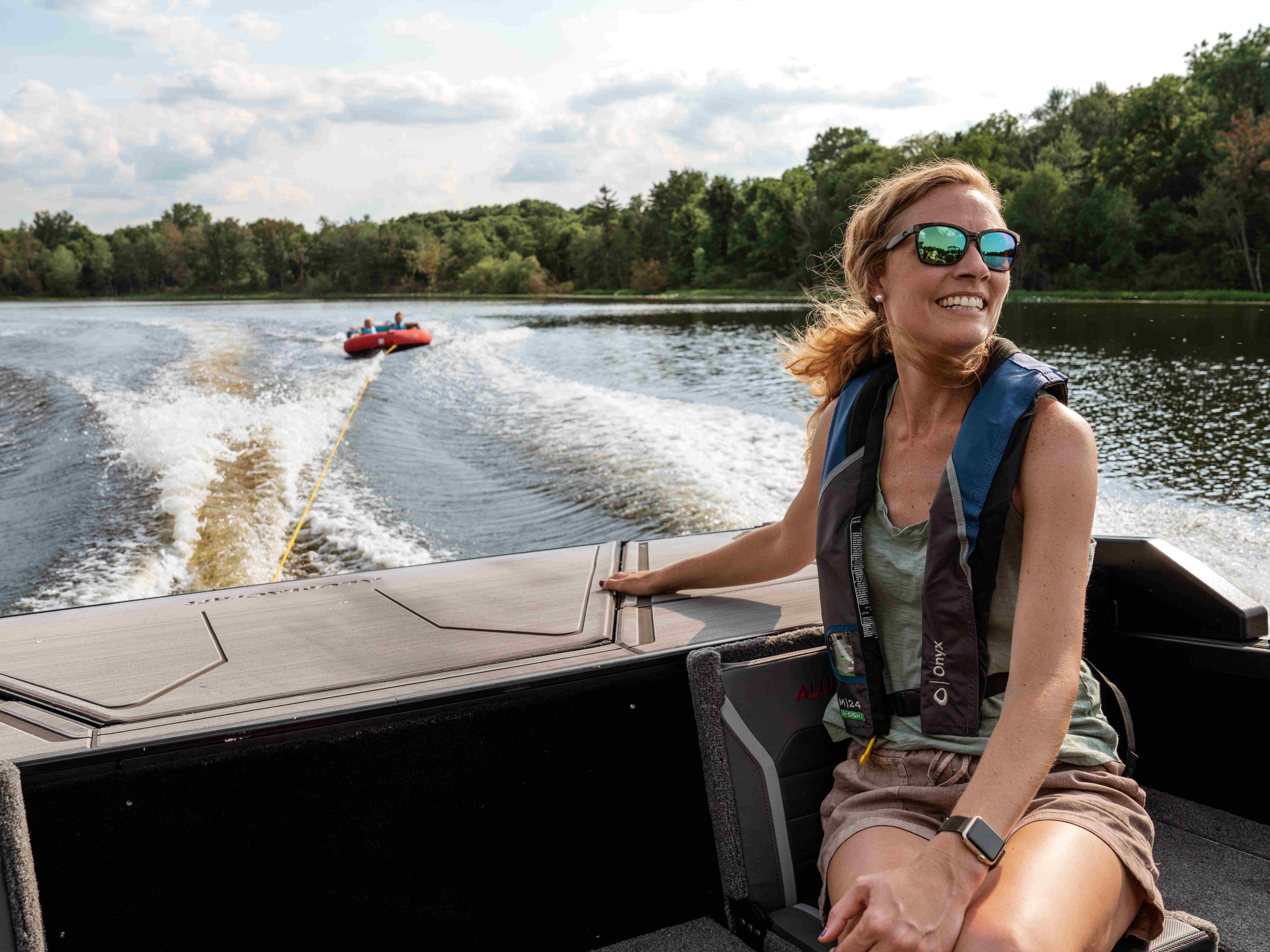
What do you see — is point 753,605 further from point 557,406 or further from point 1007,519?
point 557,406

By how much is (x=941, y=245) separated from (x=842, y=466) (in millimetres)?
348

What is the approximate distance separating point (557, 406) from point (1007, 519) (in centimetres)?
836

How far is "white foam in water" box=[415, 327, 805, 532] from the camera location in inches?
229

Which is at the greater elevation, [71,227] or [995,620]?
[71,227]

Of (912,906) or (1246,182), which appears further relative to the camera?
(1246,182)

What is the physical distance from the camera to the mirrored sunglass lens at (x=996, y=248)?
4.28 ft

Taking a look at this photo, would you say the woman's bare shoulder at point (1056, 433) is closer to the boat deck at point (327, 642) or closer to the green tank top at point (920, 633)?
the green tank top at point (920, 633)

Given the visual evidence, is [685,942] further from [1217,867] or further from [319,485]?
[319,485]

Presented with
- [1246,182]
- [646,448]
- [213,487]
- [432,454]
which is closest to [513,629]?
[213,487]

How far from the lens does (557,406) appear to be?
9.43 metres

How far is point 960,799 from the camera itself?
1.11 metres

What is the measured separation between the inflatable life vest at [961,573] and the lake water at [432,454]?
264cm

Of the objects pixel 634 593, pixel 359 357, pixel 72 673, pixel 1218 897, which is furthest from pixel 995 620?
pixel 359 357

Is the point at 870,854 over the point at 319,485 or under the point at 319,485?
over
